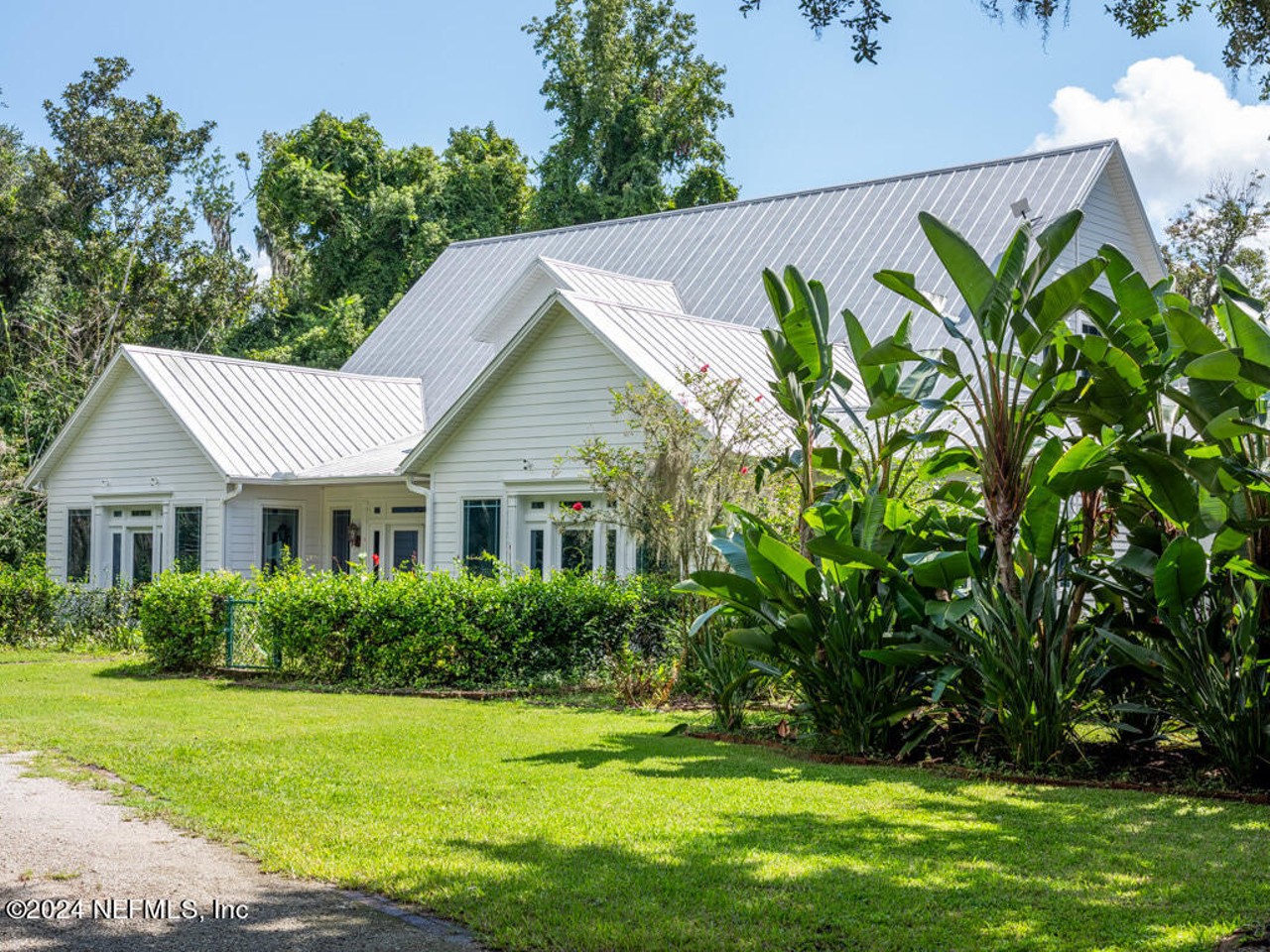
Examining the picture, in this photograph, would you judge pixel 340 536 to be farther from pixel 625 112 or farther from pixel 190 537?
pixel 625 112

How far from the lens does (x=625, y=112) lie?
1827 inches

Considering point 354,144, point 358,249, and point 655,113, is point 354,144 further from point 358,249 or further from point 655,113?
point 655,113

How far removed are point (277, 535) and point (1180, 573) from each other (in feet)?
58.6

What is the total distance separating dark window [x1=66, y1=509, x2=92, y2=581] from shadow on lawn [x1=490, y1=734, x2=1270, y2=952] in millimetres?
20399

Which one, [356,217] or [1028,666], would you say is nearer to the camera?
[1028,666]

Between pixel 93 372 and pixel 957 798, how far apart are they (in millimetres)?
31629

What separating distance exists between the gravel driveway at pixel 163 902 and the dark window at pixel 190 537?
16.1m

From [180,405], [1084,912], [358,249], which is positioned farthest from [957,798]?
[358,249]

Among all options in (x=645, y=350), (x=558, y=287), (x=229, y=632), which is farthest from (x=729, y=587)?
(x=558, y=287)

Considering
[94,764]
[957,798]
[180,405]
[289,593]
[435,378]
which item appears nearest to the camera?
[957,798]

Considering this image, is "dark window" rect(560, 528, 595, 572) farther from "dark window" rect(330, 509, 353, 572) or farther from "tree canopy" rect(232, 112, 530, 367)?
"tree canopy" rect(232, 112, 530, 367)

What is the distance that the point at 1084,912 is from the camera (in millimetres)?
5762

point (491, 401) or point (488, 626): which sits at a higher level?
point (491, 401)

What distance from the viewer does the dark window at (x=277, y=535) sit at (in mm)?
23672
